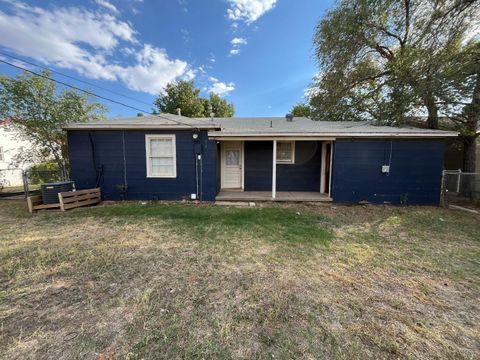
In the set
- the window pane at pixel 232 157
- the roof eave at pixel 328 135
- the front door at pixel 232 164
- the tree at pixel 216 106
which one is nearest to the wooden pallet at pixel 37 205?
the roof eave at pixel 328 135

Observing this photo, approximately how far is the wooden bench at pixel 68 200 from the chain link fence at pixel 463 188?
11.6 meters

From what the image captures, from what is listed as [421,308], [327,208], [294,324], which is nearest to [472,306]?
[421,308]

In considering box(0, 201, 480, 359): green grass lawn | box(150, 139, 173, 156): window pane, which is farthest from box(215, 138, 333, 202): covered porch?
box(0, 201, 480, 359): green grass lawn

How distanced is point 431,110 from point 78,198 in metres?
13.2

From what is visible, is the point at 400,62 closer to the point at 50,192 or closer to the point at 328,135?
the point at 328,135

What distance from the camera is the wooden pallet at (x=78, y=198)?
20.4 ft

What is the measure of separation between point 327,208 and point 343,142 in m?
2.30

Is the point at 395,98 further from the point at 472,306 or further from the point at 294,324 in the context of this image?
the point at 294,324

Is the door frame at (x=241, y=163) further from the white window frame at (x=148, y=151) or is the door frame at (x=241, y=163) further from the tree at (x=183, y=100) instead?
the tree at (x=183, y=100)

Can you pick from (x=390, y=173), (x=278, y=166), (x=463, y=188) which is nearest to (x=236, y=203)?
(x=278, y=166)

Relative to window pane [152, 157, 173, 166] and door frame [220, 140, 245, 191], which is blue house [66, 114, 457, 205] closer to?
window pane [152, 157, 173, 166]

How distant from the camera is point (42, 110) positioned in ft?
28.0

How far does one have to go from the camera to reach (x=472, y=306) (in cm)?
233

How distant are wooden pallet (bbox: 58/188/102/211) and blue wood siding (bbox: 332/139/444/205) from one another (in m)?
7.99
